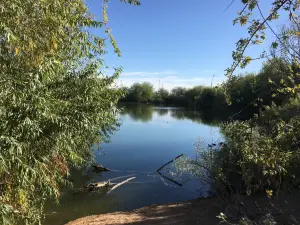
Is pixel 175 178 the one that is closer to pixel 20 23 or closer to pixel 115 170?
pixel 115 170

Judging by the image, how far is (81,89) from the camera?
6.75 m

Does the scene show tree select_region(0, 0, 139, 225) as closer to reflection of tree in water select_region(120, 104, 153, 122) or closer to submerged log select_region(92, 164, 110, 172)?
submerged log select_region(92, 164, 110, 172)

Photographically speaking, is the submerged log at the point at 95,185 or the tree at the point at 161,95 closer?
the submerged log at the point at 95,185

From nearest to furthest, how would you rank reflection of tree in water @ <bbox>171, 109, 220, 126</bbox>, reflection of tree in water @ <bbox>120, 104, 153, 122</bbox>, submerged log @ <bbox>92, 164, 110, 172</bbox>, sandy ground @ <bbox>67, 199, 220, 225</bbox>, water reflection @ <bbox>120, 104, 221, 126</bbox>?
sandy ground @ <bbox>67, 199, 220, 225</bbox>
submerged log @ <bbox>92, 164, 110, 172</bbox>
reflection of tree in water @ <bbox>171, 109, 220, 126</bbox>
water reflection @ <bbox>120, 104, 221, 126</bbox>
reflection of tree in water @ <bbox>120, 104, 153, 122</bbox>

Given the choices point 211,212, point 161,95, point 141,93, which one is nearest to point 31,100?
point 211,212

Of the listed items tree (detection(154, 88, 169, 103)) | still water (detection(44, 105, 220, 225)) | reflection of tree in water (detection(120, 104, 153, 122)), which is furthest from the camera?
tree (detection(154, 88, 169, 103))

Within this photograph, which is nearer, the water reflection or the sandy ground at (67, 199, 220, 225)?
the sandy ground at (67, 199, 220, 225)

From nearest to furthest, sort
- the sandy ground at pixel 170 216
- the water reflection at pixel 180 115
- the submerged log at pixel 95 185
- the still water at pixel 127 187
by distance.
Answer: the sandy ground at pixel 170 216 < the still water at pixel 127 187 < the submerged log at pixel 95 185 < the water reflection at pixel 180 115

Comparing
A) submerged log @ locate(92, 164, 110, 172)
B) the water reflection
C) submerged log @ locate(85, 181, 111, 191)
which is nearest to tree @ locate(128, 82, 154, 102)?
the water reflection

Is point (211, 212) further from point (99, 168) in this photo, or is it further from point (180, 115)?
point (180, 115)

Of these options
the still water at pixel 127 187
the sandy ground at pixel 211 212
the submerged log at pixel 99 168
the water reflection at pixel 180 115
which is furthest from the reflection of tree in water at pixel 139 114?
the sandy ground at pixel 211 212

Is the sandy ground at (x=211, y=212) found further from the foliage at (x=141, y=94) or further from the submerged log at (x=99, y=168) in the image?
the foliage at (x=141, y=94)

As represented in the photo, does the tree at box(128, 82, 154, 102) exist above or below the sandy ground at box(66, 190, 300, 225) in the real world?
above

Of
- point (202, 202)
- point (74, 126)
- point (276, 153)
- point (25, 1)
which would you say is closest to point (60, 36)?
point (25, 1)
